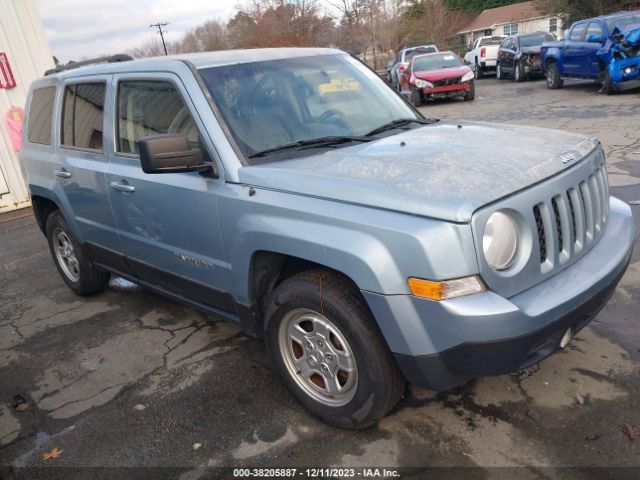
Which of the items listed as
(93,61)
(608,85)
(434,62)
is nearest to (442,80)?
(434,62)

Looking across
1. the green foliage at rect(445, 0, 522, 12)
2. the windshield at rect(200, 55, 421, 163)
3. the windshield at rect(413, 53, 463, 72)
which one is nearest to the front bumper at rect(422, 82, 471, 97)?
the windshield at rect(413, 53, 463, 72)

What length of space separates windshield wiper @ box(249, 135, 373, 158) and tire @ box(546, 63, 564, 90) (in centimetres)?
1465

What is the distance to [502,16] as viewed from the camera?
5294cm

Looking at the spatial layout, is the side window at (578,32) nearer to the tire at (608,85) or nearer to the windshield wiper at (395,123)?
the tire at (608,85)

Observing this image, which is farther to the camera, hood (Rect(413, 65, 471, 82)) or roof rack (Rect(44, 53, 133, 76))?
hood (Rect(413, 65, 471, 82))

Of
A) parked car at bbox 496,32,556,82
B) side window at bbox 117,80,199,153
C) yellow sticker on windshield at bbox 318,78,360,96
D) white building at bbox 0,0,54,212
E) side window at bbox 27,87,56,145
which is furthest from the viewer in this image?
parked car at bbox 496,32,556,82

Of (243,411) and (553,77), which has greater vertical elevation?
(243,411)

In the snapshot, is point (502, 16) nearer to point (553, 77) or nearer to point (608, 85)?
point (553, 77)

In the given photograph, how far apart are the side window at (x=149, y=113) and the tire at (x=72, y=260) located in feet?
4.75

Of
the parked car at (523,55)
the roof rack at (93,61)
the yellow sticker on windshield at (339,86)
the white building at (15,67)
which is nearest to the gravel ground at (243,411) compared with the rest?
the yellow sticker on windshield at (339,86)

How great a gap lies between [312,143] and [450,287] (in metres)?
1.34

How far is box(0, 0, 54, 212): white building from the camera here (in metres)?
9.48

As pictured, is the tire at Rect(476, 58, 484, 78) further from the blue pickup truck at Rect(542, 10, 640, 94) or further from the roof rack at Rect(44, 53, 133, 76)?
the roof rack at Rect(44, 53, 133, 76)

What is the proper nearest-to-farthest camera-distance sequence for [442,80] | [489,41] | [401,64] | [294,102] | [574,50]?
[294,102] → [574,50] → [442,80] → [401,64] → [489,41]
